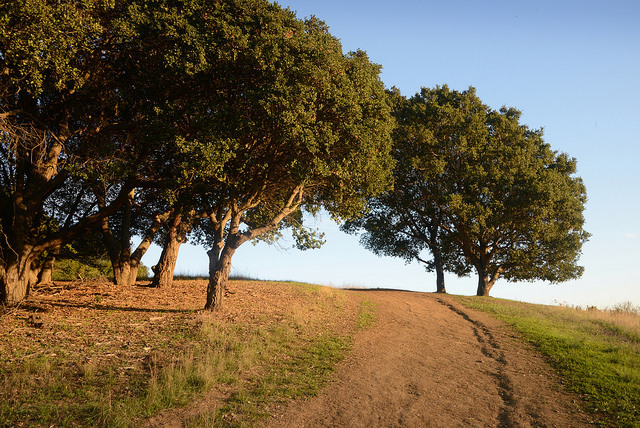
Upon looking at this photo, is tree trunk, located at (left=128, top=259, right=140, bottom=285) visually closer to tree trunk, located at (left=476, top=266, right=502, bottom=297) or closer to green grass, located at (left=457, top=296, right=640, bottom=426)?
green grass, located at (left=457, top=296, right=640, bottom=426)

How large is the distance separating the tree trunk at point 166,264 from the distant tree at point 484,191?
17.7 metres

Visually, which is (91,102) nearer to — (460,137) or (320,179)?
(320,179)

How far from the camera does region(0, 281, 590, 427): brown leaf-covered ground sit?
29.9 feet

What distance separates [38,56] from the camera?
42.1ft

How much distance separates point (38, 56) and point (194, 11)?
5.69 m

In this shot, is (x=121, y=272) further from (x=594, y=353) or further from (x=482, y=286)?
(x=482, y=286)

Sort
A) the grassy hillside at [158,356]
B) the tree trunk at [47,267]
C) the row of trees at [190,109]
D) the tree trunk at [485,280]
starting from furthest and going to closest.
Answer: the tree trunk at [485,280] < the tree trunk at [47,267] < the row of trees at [190,109] < the grassy hillside at [158,356]

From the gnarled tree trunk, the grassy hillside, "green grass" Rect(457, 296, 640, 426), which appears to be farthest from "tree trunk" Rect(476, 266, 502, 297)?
the gnarled tree trunk

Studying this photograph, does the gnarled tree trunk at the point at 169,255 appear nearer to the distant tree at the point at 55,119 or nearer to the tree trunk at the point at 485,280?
the distant tree at the point at 55,119

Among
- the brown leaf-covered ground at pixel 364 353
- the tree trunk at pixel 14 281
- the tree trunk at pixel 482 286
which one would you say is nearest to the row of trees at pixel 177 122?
the tree trunk at pixel 14 281

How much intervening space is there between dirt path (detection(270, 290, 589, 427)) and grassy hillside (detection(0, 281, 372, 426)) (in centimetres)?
81

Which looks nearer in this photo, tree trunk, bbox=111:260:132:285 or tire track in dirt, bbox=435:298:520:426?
tire track in dirt, bbox=435:298:520:426

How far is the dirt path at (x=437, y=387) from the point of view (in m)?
8.85

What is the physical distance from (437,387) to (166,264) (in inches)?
674
